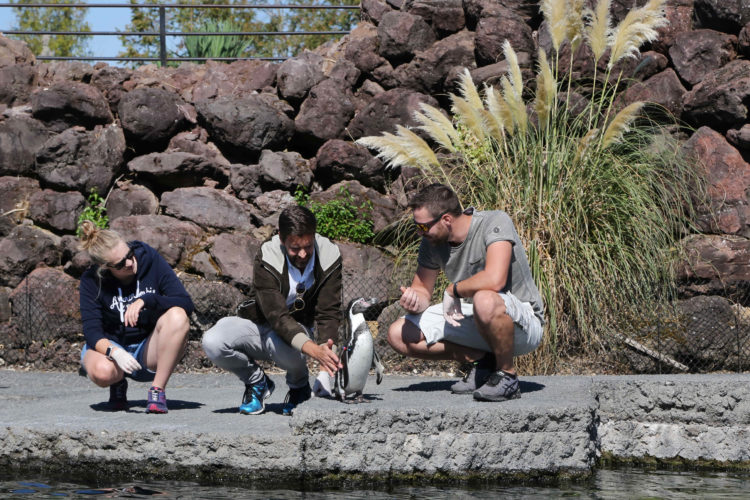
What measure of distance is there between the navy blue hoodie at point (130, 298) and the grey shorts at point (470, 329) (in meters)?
1.23

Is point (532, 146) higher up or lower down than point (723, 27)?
lower down

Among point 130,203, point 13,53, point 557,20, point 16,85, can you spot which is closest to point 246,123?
point 130,203

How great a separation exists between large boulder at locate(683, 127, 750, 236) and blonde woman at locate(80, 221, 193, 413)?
556cm

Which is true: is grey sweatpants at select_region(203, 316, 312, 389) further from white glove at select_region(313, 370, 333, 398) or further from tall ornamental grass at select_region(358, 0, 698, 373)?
tall ornamental grass at select_region(358, 0, 698, 373)

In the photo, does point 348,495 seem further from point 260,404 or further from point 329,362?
point 260,404

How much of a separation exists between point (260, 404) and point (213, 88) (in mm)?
6783

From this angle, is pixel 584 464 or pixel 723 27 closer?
pixel 584 464

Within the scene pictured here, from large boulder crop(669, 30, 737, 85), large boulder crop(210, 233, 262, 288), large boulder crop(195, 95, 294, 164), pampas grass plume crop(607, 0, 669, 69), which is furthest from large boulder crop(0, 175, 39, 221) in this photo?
large boulder crop(669, 30, 737, 85)

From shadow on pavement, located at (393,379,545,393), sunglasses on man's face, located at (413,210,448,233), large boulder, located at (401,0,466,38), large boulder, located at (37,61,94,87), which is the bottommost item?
shadow on pavement, located at (393,379,545,393)

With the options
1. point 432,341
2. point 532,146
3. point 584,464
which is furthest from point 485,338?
point 532,146

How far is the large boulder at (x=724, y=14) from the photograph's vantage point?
9703mm

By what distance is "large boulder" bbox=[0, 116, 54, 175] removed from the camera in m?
9.99

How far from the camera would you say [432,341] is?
4.81 metres

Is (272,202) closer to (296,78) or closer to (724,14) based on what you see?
(296,78)
